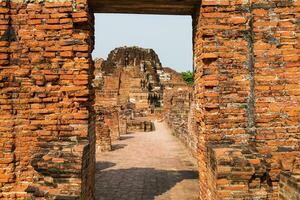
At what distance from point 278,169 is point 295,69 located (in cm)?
155

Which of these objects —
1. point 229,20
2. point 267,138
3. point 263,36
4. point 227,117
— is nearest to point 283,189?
point 267,138

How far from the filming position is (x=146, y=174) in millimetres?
8852

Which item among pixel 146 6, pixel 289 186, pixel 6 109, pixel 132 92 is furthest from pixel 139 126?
pixel 289 186

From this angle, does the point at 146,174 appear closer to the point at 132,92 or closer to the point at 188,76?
the point at 132,92

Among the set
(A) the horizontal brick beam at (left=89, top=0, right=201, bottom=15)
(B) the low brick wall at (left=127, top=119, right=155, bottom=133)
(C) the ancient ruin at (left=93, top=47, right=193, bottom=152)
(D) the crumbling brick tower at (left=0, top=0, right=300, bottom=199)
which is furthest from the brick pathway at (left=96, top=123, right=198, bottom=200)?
(B) the low brick wall at (left=127, top=119, right=155, bottom=133)

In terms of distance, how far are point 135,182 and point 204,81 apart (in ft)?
13.6

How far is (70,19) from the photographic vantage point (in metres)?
4.65

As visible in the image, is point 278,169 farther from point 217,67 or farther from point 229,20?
point 229,20

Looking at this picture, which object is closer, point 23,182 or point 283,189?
point 283,189

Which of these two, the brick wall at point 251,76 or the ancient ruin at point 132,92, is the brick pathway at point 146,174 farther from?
the brick wall at point 251,76

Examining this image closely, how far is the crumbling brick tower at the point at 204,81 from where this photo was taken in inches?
184

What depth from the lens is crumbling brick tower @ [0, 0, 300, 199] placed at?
4.66m

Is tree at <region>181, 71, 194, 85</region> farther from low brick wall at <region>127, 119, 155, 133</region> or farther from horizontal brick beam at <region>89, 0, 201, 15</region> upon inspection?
horizontal brick beam at <region>89, 0, 201, 15</region>

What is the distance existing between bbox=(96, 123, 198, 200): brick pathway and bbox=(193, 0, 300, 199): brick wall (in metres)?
2.49
